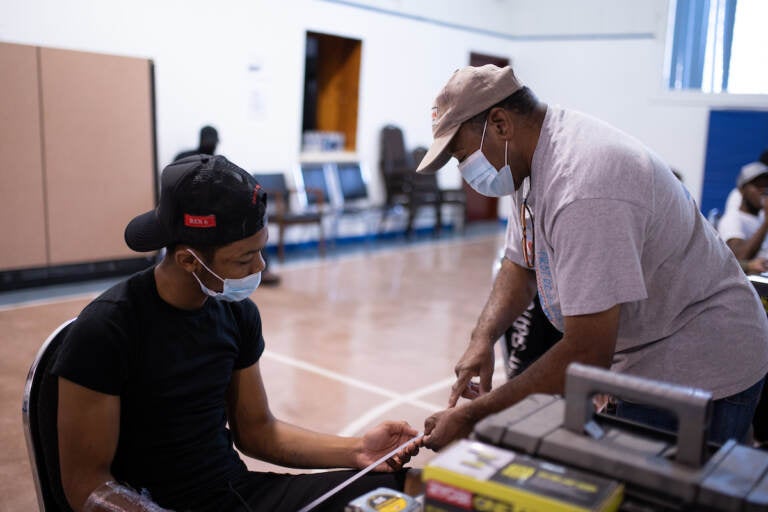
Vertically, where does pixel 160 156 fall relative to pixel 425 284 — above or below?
above

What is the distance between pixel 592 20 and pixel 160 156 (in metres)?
7.15

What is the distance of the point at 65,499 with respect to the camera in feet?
4.86

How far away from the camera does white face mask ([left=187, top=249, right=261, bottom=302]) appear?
5.26 ft

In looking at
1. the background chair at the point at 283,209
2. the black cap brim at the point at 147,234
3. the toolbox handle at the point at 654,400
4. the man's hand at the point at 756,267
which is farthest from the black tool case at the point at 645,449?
the background chair at the point at 283,209

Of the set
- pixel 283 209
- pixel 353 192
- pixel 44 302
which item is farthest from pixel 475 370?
pixel 353 192

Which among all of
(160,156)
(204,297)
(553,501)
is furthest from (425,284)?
(553,501)

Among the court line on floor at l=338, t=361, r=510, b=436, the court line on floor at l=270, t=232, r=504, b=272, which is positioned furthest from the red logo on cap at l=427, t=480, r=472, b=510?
the court line on floor at l=270, t=232, r=504, b=272

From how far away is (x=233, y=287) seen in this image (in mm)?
1645

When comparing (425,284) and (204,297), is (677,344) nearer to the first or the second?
(204,297)

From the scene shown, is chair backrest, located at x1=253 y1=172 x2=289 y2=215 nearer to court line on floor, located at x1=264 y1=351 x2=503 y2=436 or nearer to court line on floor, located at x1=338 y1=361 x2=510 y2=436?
court line on floor, located at x1=264 y1=351 x2=503 y2=436

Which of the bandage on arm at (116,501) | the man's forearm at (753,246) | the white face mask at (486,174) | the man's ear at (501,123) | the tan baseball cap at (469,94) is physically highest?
the tan baseball cap at (469,94)

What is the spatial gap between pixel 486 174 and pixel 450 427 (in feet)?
1.85

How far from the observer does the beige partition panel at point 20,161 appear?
5.82 metres

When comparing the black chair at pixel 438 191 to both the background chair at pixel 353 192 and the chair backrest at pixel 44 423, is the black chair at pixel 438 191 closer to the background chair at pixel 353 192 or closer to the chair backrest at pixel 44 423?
the background chair at pixel 353 192
